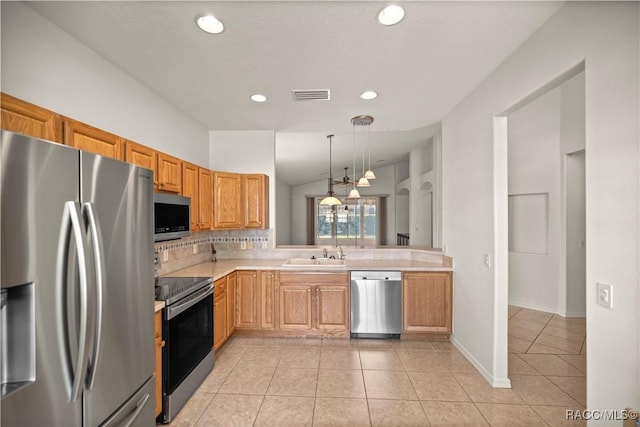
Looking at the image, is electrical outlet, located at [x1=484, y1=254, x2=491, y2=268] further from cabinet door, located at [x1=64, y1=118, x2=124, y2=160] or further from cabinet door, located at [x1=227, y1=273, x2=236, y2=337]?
cabinet door, located at [x1=64, y1=118, x2=124, y2=160]

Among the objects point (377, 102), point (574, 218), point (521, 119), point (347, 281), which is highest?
point (521, 119)

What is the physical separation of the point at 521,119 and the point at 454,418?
15.5ft

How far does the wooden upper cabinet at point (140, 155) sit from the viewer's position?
212 centimetres

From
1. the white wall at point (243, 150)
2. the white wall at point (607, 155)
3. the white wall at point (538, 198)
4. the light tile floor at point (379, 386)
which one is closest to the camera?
the white wall at point (607, 155)

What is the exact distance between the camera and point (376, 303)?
3.33 metres

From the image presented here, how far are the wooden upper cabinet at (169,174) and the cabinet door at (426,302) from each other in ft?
9.03

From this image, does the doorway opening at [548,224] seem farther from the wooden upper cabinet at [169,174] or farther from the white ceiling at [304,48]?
the wooden upper cabinet at [169,174]

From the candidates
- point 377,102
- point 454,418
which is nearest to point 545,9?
point 377,102

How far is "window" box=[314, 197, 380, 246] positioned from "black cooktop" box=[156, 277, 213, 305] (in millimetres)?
7566

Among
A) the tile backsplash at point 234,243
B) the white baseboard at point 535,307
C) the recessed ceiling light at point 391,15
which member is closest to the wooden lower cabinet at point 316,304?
the tile backsplash at point 234,243

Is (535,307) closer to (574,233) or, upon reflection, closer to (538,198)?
(574,233)

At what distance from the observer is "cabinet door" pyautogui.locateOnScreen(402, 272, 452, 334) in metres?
3.27

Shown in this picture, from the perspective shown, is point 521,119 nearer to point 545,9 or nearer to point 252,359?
point 545,9

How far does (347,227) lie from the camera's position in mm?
10023
